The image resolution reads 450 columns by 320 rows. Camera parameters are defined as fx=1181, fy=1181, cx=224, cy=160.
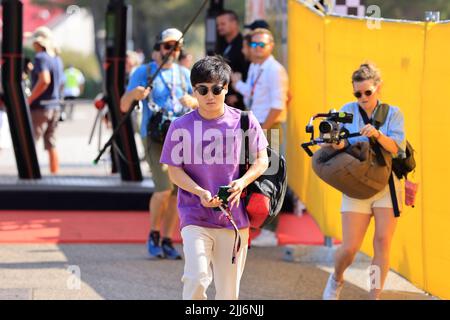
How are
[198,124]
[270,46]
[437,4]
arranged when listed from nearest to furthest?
[198,124] → [270,46] → [437,4]

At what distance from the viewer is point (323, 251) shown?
10219 millimetres

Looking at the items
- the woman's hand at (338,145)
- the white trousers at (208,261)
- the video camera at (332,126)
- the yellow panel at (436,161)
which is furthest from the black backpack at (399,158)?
the white trousers at (208,261)

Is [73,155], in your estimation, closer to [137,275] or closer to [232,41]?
[232,41]

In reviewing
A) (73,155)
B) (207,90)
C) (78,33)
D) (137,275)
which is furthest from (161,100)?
(78,33)

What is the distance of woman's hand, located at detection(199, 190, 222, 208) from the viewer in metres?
6.09

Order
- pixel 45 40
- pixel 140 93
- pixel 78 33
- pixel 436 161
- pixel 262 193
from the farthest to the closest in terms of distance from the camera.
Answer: pixel 78 33
pixel 45 40
pixel 140 93
pixel 436 161
pixel 262 193

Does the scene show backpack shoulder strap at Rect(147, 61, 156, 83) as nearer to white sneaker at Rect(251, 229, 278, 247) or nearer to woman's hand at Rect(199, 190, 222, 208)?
white sneaker at Rect(251, 229, 278, 247)

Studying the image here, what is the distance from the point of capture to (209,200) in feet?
20.0

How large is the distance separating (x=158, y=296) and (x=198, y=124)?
256 centimetres

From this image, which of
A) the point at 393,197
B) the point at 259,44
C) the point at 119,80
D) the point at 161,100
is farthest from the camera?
the point at 119,80

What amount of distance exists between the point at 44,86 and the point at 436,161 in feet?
25.8

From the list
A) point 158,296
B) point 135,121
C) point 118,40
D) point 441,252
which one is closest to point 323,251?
point 158,296

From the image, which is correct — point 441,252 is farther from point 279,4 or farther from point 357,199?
point 279,4

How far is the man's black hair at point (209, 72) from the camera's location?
6188 millimetres
